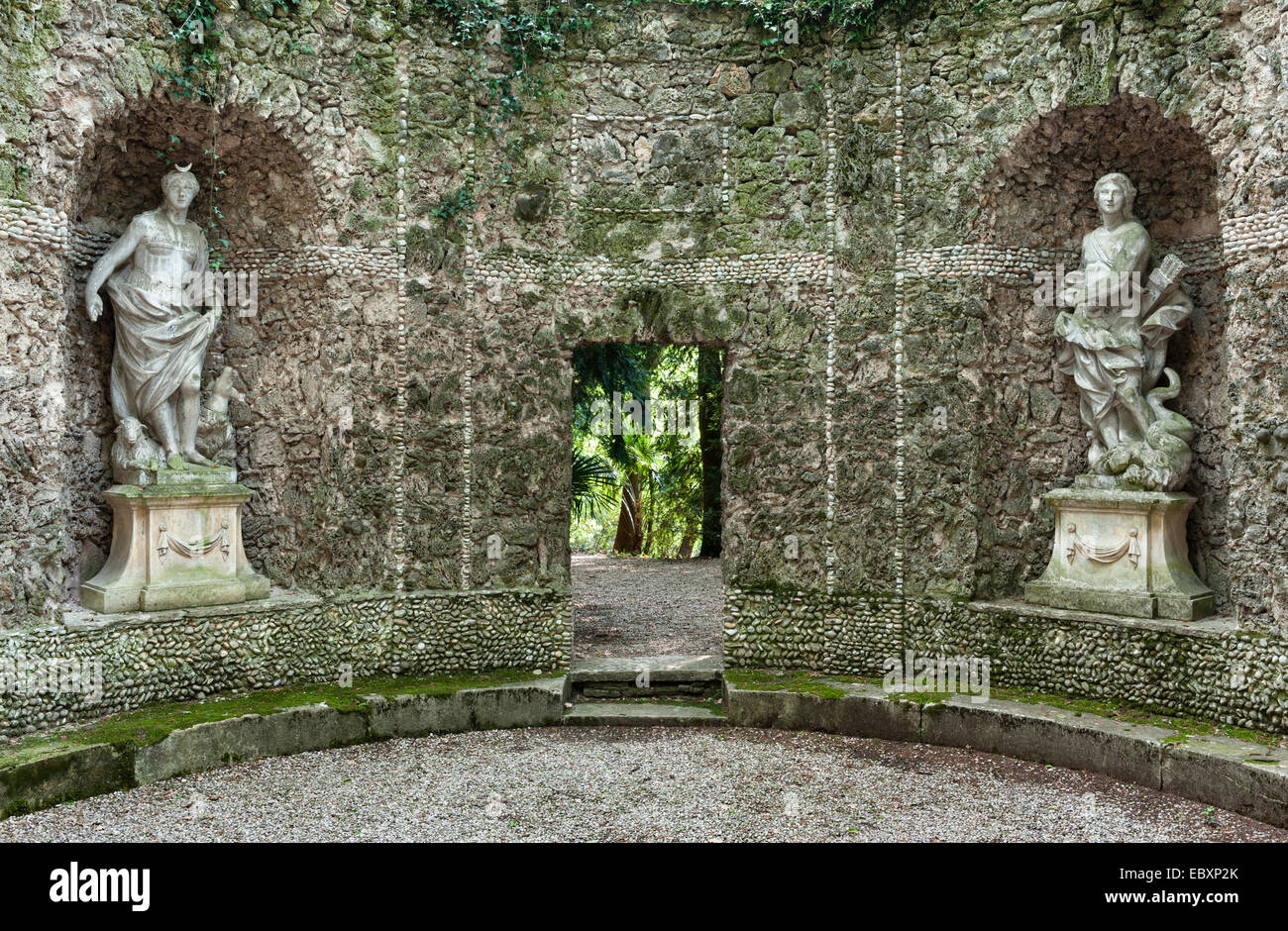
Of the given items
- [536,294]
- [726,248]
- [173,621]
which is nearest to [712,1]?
[726,248]

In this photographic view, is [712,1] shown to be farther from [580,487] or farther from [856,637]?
[580,487]

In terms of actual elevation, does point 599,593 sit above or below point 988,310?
below

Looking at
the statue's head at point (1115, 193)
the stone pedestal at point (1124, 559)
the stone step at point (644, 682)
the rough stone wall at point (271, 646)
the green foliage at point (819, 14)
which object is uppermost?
the green foliage at point (819, 14)

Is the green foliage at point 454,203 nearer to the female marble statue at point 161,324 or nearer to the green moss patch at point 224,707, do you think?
the female marble statue at point 161,324

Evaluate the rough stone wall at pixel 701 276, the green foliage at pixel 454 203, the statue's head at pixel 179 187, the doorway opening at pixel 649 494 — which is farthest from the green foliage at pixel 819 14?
the statue's head at pixel 179 187

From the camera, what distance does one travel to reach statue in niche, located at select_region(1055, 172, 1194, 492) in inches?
242

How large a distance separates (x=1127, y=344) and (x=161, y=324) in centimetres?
596

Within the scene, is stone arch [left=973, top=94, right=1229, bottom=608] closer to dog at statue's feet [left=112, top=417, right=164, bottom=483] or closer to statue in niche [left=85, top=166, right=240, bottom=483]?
statue in niche [left=85, top=166, right=240, bottom=483]

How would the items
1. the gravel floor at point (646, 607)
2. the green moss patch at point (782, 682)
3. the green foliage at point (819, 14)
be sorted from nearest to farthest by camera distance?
the green moss patch at point (782, 682) → the green foliage at point (819, 14) → the gravel floor at point (646, 607)

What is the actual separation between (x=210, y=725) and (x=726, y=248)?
4.41m

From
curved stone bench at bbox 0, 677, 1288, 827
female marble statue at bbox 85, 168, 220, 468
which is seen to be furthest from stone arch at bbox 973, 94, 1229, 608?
female marble statue at bbox 85, 168, 220, 468

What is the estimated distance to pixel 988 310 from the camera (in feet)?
21.6

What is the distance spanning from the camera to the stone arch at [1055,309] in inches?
245

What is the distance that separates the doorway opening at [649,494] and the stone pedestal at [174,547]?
261 centimetres
